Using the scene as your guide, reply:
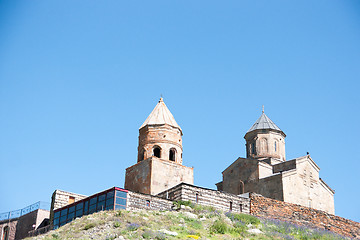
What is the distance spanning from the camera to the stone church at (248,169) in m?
28.5

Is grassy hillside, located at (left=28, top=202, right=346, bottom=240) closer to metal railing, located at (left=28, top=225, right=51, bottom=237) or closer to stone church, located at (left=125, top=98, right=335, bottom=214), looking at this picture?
metal railing, located at (left=28, top=225, right=51, bottom=237)

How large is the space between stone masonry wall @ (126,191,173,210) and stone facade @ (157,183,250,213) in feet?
2.72

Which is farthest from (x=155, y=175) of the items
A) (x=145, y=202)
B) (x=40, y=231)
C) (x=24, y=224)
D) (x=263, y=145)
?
(x=263, y=145)

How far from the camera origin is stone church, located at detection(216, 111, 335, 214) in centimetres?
2973

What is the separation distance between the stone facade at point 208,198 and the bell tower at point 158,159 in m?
3.18

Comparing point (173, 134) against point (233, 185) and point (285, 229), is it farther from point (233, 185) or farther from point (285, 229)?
point (285, 229)

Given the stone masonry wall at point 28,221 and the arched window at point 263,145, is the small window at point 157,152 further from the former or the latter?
the arched window at point 263,145

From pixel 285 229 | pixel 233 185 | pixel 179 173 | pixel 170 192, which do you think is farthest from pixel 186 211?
pixel 233 185

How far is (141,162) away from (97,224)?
32.2 feet

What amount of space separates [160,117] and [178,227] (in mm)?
11759

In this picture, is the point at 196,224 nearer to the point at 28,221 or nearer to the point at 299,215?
the point at 299,215

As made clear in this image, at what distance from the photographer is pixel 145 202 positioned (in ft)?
73.6

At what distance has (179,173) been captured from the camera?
28.8 m

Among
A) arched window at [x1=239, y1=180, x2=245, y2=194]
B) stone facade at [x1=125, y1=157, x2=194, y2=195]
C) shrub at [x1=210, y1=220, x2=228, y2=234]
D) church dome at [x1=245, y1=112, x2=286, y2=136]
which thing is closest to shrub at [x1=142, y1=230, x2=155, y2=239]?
shrub at [x1=210, y1=220, x2=228, y2=234]
